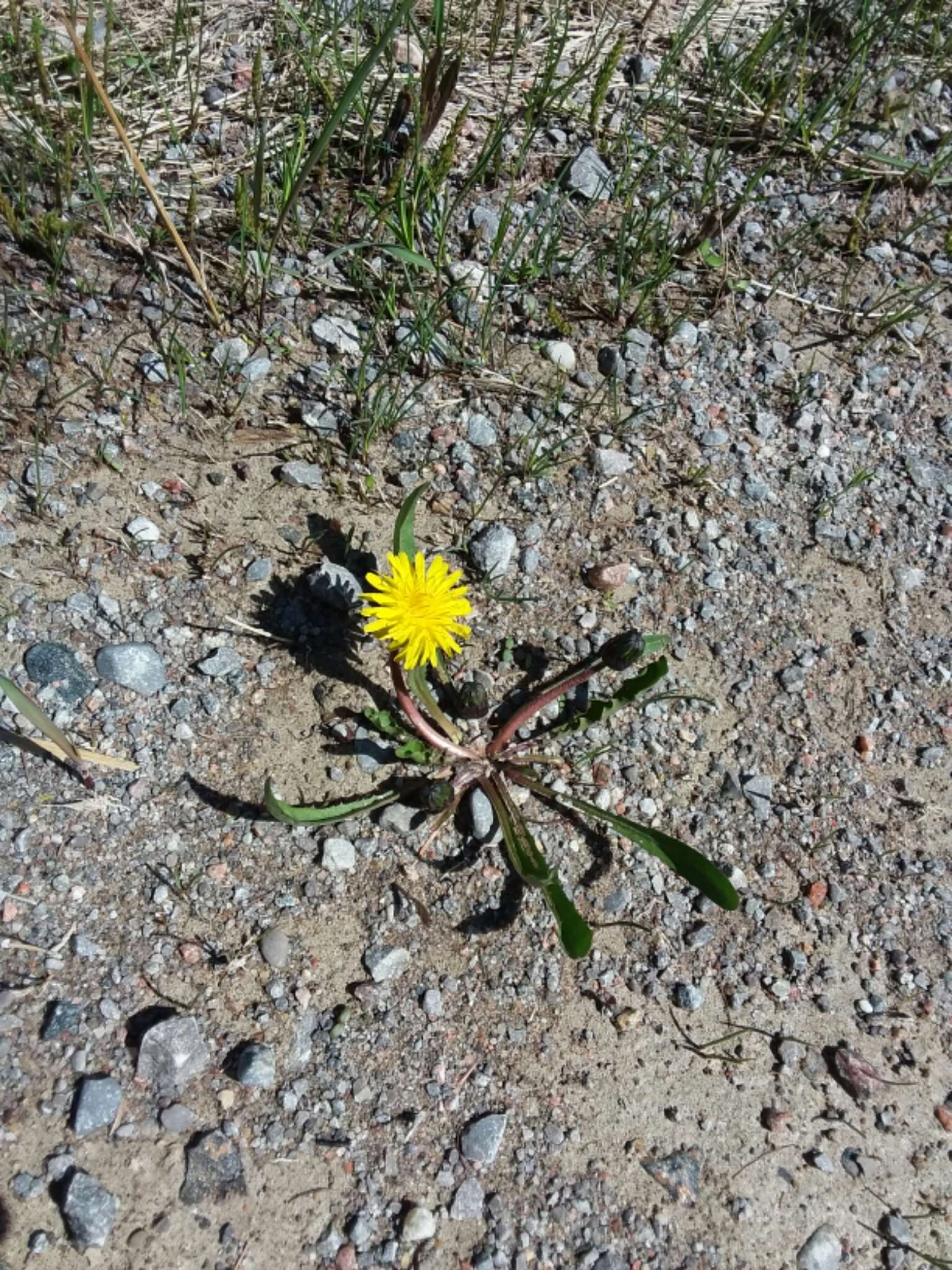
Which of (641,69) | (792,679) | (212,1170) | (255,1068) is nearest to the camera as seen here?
(212,1170)

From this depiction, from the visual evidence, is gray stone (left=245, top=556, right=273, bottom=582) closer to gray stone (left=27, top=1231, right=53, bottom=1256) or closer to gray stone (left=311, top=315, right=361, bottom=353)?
gray stone (left=311, top=315, right=361, bottom=353)

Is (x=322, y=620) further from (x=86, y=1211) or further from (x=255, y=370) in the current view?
(x=86, y=1211)

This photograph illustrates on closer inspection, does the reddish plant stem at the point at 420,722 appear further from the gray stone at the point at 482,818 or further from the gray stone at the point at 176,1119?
the gray stone at the point at 176,1119

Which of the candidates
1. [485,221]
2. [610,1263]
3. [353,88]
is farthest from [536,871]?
[485,221]

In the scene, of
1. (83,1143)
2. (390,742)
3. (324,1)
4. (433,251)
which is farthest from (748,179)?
(83,1143)

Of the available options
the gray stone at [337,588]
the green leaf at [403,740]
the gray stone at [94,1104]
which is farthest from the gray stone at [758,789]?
the gray stone at [94,1104]
